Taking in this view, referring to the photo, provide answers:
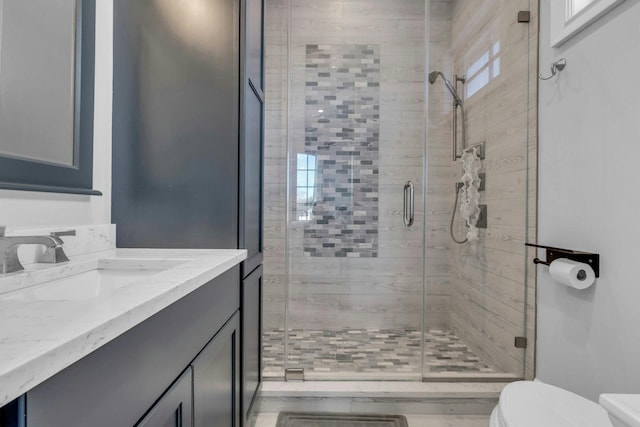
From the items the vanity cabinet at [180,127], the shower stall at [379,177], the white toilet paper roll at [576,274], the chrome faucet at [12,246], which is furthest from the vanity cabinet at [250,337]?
the white toilet paper roll at [576,274]

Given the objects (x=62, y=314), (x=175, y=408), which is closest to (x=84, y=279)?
(x=175, y=408)

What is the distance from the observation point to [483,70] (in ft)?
7.54

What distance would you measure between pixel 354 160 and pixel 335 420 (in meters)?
1.59

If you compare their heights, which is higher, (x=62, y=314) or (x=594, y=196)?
(x=594, y=196)

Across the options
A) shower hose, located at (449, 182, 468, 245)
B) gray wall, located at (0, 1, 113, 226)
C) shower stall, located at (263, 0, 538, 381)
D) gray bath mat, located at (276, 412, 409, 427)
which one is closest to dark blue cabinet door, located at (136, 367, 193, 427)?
gray wall, located at (0, 1, 113, 226)

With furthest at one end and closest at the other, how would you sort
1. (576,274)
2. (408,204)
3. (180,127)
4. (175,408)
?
(408,204)
(576,274)
(180,127)
(175,408)

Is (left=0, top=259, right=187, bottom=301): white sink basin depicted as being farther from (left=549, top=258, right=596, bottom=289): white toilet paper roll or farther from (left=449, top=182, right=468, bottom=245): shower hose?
(left=449, top=182, right=468, bottom=245): shower hose

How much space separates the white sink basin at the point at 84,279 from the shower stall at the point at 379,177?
1.39 metres

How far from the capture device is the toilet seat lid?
97cm

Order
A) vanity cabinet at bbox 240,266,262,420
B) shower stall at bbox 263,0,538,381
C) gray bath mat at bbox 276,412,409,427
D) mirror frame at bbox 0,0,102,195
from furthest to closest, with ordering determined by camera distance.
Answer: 1. shower stall at bbox 263,0,538,381
2. gray bath mat at bbox 276,412,409,427
3. vanity cabinet at bbox 240,266,262,420
4. mirror frame at bbox 0,0,102,195

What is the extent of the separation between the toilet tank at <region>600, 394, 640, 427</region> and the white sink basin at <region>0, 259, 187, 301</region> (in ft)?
3.18

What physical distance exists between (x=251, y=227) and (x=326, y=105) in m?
1.18

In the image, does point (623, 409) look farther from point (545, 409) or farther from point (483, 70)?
point (483, 70)

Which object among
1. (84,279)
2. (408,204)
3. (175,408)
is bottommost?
(175,408)
